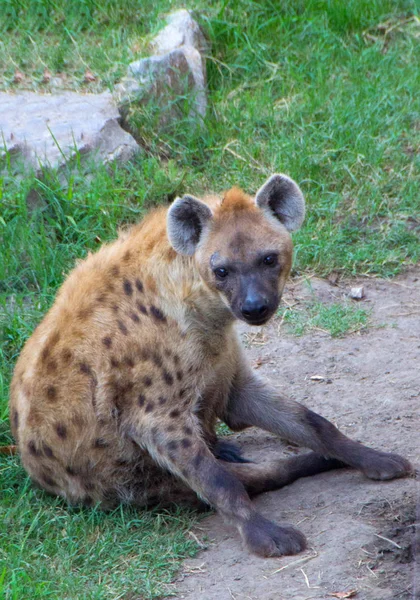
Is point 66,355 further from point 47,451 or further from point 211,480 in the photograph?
point 211,480

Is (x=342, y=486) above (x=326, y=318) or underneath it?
above

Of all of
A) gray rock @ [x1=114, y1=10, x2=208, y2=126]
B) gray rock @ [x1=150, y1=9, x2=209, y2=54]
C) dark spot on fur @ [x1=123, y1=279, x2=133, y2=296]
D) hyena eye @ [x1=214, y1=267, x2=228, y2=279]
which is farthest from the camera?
gray rock @ [x1=150, y1=9, x2=209, y2=54]

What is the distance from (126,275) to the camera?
376 cm

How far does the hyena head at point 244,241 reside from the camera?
3471mm

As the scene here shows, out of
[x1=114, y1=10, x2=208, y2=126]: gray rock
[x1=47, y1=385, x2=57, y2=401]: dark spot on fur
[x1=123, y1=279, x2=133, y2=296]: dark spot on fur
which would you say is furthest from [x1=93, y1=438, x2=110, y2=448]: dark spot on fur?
[x1=114, y1=10, x2=208, y2=126]: gray rock

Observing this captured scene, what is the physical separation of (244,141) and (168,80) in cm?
63

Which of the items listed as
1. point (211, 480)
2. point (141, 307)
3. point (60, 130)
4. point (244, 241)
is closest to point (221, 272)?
point (244, 241)

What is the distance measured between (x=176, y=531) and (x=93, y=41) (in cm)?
397

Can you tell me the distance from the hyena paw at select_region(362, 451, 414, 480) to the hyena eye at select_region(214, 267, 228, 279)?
0.93 metres

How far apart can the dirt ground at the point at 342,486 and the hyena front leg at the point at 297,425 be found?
0.07 metres

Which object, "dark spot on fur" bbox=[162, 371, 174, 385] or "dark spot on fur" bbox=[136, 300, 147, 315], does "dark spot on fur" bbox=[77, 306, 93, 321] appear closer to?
"dark spot on fur" bbox=[136, 300, 147, 315]

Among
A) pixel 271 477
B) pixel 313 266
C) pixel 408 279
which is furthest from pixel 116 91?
pixel 271 477

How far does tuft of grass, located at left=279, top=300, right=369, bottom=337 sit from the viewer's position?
4.95 meters

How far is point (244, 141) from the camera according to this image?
6.04 m
